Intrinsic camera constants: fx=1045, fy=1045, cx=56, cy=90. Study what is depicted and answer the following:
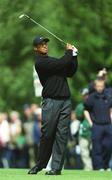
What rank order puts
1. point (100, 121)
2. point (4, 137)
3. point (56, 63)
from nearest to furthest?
point (56, 63) → point (100, 121) → point (4, 137)

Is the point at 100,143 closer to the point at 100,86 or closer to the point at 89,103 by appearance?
the point at 89,103

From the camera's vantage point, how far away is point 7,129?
2845cm

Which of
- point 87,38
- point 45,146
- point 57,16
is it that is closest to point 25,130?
point 87,38

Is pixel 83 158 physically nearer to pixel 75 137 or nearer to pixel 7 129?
pixel 75 137

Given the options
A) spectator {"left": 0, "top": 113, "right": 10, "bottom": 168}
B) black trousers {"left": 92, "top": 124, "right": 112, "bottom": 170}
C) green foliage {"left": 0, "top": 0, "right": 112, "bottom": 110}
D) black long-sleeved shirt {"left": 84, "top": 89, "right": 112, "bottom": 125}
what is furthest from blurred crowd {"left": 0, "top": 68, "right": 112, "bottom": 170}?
black long-sleeved shirt {"left": 84, "top": 89, "right": 112, "bottom": 125}

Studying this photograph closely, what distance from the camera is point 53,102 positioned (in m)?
15.7

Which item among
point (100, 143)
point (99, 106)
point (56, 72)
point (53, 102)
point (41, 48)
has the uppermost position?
point (41, 48)

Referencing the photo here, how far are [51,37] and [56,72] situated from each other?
12178 millimetres

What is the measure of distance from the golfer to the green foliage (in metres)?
4.26

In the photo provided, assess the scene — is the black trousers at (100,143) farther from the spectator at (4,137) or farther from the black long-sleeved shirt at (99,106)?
the spectator at (4,137)

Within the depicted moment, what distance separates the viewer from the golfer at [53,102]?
50.9 feet

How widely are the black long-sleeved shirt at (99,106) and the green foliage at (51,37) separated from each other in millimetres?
1704

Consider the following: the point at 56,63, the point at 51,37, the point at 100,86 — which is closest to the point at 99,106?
the point at 100,86

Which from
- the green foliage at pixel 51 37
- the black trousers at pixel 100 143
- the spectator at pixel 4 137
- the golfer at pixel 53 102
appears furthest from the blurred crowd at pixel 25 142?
the golfer at pixel 53 102
